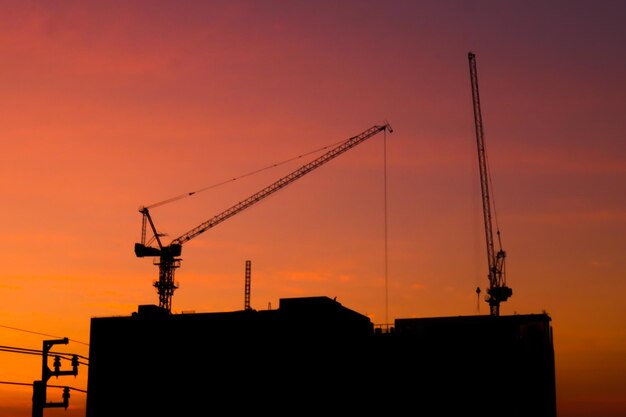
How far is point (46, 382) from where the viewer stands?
240ft

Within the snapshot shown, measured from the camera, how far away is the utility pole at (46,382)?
70.6 meters

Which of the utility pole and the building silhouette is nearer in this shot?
the utility pole

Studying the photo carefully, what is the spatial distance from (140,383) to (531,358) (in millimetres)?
85846

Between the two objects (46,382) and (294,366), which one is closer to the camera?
(46,382)

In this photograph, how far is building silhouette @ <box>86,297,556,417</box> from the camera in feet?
482

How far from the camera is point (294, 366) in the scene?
147 metres

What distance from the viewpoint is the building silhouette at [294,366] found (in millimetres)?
146875

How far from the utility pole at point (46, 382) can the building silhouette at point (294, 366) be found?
71.1 m

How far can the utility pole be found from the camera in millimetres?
70625

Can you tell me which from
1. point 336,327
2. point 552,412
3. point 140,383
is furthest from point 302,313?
point 552,412

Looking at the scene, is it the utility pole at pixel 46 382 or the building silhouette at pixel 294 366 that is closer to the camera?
the utility pole at pixel 46 382

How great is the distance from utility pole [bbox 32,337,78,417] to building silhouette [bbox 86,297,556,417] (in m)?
71.1

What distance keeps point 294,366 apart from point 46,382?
253ft

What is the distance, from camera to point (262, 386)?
14750 centimetres
